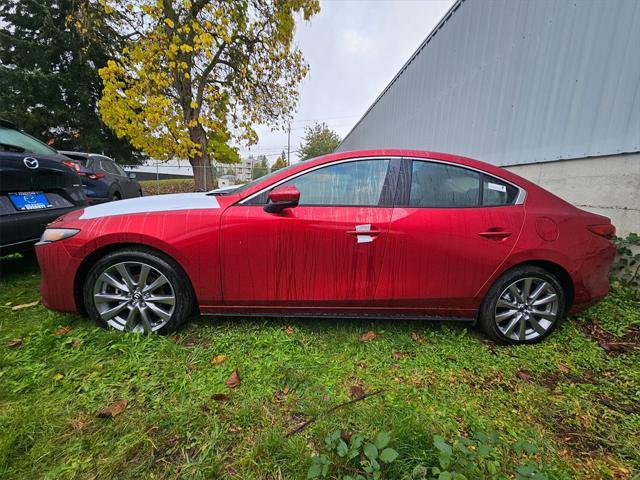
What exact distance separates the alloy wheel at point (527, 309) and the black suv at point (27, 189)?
4.05m

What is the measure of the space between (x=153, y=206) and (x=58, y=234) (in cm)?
65

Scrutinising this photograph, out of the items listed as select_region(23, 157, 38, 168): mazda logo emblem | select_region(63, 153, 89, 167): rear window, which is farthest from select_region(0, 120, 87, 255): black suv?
select_region(63, 153, 89, 167): rear window

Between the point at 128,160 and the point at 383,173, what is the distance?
71.8ft

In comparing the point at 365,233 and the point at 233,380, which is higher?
the point at 365,233

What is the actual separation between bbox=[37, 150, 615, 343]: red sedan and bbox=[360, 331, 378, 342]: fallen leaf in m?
0.24

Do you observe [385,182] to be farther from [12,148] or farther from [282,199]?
[12,148]

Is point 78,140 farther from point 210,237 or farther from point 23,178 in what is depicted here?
point 210,237

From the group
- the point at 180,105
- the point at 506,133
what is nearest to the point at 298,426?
the point at 506,133

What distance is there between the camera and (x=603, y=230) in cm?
215

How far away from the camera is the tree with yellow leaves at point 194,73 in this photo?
20.9ft

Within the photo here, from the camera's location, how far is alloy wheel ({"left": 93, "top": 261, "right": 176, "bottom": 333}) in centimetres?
203

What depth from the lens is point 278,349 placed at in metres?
2.04

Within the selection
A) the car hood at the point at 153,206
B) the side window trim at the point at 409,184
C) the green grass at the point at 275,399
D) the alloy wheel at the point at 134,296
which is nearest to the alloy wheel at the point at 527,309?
the green grass at the point at 275,399

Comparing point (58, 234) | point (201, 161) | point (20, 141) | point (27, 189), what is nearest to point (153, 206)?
point (58, 234)
